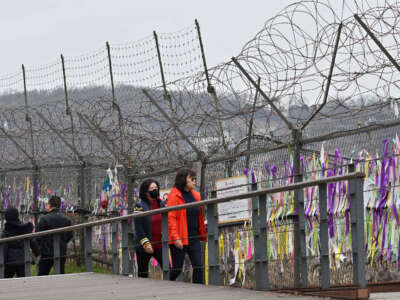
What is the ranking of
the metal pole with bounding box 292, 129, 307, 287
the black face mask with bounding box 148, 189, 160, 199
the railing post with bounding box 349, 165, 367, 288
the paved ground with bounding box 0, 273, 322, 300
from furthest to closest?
the black face mask with bounding box 148, 189, 160, 199, the metal pole with bounding box 292, 129, 307, 287, the paved ground with bounding box 0, 273, 322, 300, the railing post with bounding box 349, 165, 367, 288

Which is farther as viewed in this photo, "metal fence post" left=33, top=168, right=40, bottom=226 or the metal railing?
"metal fence post" left=33, top=168, right=40, bottom=226

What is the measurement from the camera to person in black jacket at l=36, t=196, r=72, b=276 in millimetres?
11641

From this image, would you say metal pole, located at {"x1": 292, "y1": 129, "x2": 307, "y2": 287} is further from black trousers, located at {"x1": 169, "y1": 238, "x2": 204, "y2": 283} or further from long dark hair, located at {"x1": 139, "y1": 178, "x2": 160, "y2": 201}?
long dark hair, located at {"x1": 139, "y1": 178, "x2": 160, "y2": 201}

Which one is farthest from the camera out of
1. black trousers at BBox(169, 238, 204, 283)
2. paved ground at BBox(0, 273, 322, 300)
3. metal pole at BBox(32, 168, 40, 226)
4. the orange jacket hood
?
metal pole at BBox(32, 168, 40, 226)

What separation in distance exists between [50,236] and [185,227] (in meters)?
3.07

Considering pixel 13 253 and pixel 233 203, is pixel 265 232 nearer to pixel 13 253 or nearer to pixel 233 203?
pixel 233 203

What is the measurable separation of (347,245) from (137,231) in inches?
81.8

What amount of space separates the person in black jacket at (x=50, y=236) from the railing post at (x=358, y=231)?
527cm

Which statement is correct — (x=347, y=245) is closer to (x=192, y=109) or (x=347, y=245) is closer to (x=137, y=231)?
(x=137, y=231)

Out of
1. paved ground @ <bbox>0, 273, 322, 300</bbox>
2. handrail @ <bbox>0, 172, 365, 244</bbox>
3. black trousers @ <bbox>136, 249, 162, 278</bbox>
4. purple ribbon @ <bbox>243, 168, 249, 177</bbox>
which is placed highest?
purple ribbon @ <bbox>243, 168, 249, 177</bbox>

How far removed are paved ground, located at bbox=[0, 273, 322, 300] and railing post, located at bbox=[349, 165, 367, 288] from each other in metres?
0.47

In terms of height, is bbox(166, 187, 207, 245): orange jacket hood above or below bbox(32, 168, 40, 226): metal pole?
below

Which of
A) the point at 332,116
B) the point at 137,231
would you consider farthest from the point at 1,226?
the point at 332,116

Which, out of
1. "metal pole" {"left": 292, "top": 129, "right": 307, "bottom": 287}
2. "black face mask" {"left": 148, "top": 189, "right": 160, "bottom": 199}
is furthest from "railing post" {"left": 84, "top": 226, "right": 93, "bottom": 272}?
"metal pole" {"left": 292, "top": 129, "right": 307, "bottom": 287}
